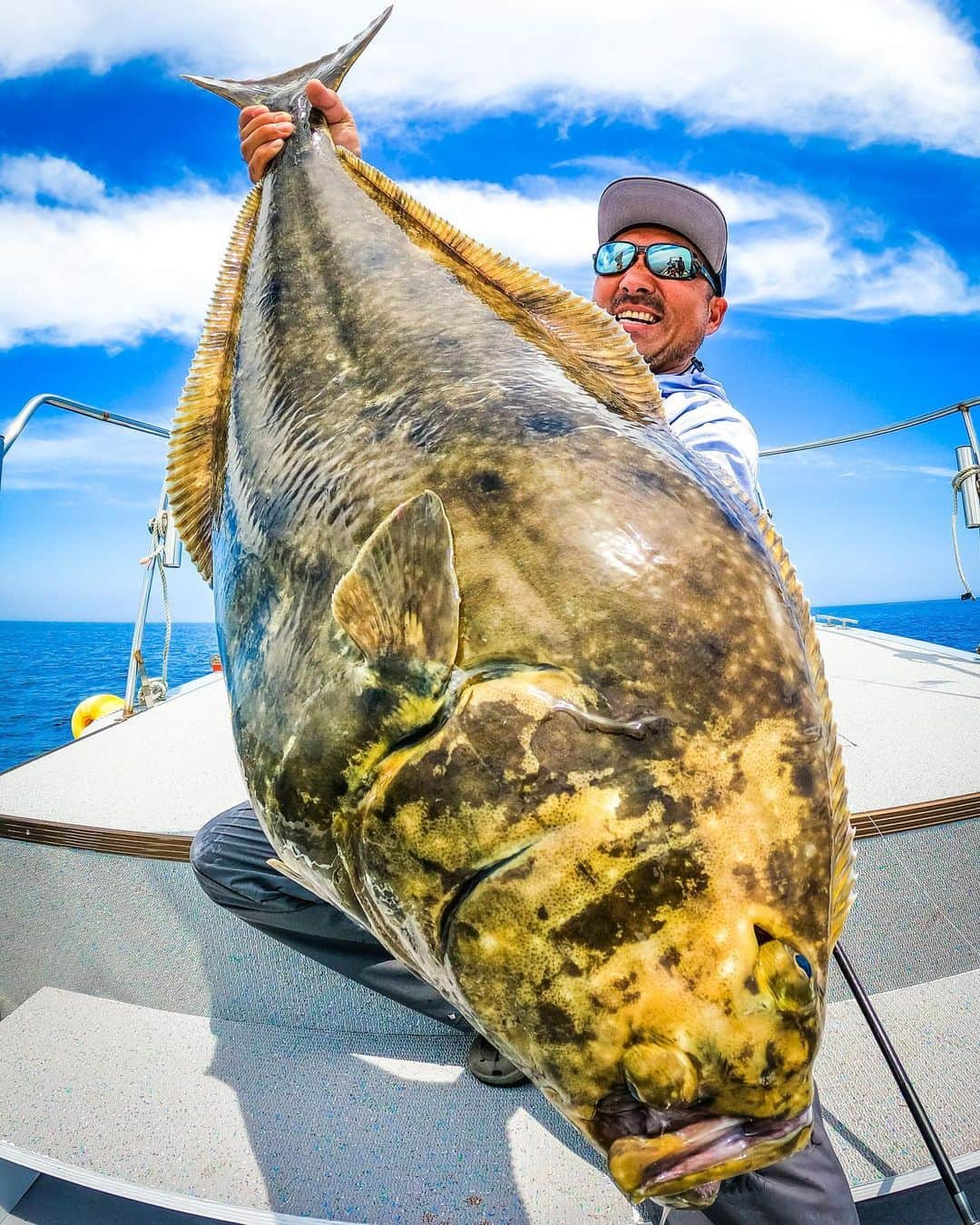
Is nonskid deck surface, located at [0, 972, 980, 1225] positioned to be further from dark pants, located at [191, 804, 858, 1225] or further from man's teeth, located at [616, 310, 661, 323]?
man's teeth, located at [616, 310, 661, 323]

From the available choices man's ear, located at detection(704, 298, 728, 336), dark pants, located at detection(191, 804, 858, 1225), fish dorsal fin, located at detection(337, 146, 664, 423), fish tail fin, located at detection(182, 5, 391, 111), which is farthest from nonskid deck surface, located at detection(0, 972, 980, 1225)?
fish tail fin, located at detection(182, 5, 391, 111)

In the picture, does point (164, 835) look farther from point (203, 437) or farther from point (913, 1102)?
point (913, 1102)

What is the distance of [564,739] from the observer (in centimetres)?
99

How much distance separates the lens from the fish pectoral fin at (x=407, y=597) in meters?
1.07

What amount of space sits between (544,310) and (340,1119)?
2539mm

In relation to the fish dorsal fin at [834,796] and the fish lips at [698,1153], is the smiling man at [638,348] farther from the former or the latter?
the fish lips at [698,1153]

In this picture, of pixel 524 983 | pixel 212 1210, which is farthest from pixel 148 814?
pixel 524 983

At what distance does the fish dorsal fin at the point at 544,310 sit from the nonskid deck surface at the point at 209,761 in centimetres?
248

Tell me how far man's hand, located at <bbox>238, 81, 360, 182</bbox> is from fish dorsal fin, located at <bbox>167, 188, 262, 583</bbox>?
0.33m

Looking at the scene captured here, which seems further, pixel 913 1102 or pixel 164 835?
pixel 164 835

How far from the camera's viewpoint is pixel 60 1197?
250 cm

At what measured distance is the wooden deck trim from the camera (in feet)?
9.21

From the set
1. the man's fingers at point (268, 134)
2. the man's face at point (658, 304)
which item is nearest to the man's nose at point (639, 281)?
the man's face at point (658, 304)

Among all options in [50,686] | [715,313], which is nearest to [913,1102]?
[715,313]
